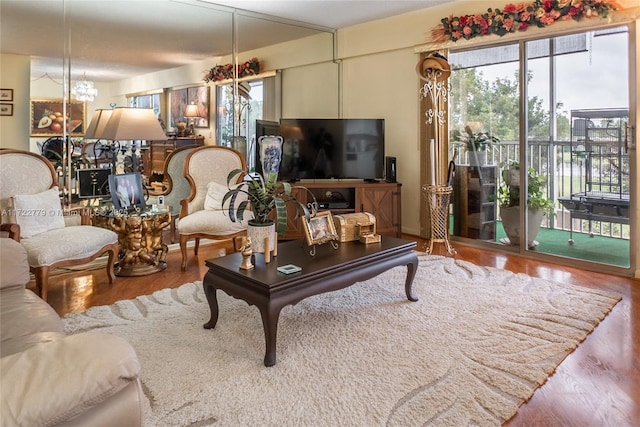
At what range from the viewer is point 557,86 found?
13.8ft

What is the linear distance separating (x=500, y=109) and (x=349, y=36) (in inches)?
88.1

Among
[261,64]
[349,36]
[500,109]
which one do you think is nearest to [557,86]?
[500,109]

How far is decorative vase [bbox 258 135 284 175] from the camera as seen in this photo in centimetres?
409

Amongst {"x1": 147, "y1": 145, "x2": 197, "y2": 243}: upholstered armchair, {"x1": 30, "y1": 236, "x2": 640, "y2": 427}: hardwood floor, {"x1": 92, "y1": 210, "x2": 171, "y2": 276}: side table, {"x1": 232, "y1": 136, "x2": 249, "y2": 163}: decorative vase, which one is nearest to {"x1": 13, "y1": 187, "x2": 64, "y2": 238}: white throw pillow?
{"x1": 92, "y1": 210, "x2": 171, "y2": 276}: side table

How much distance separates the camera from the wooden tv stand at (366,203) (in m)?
5.12

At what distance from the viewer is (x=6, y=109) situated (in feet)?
12.2

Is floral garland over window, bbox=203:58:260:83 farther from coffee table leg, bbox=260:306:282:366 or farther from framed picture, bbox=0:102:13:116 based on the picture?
coffee table leg, bbox=260:306:282:366

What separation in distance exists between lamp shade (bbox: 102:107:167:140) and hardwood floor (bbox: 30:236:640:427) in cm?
121

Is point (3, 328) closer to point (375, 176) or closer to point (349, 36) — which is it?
point (375, 176)

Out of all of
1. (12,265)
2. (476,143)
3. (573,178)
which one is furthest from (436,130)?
(12,265)

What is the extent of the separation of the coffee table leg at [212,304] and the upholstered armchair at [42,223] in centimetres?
125

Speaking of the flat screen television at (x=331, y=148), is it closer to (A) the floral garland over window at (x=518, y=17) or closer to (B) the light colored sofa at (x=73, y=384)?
(A) the floral garland over window at (x=518, y=17)

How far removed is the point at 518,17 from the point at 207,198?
11.2 ft

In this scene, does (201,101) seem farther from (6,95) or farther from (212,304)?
(212,304)
